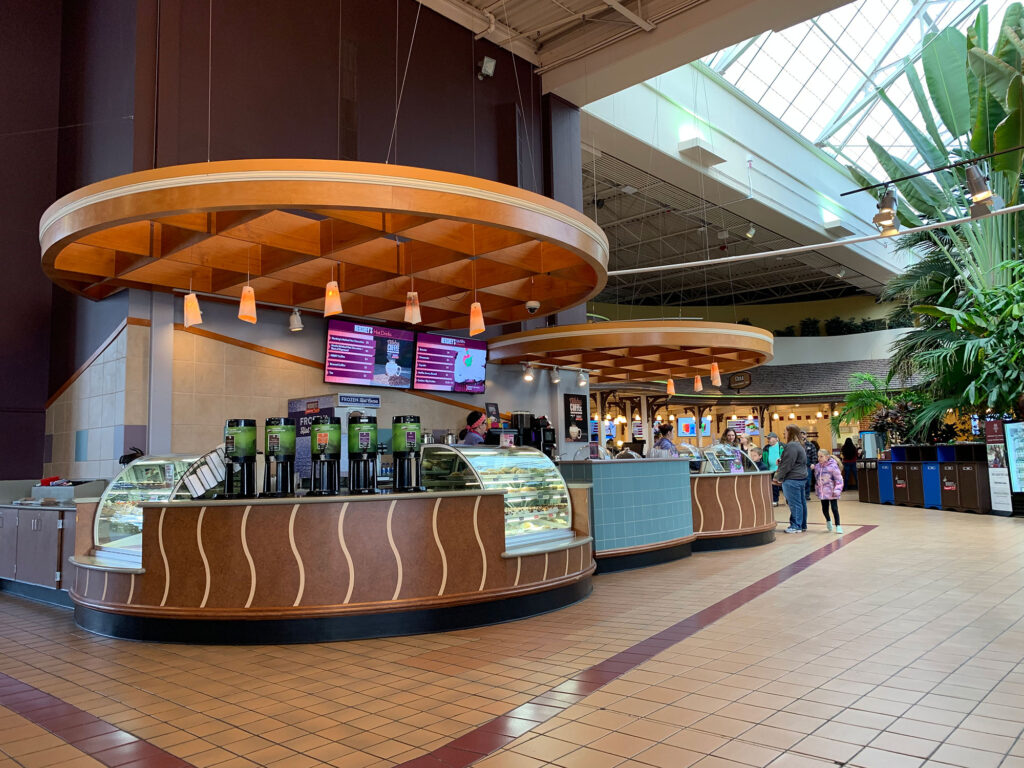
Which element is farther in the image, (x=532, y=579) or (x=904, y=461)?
(x=904, y=461)

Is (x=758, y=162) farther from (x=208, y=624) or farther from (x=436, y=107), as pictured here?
(x=208, y=624)

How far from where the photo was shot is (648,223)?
1903 cm

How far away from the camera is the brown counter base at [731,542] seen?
31.7 ft

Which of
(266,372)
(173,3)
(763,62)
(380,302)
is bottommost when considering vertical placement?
(266,372)

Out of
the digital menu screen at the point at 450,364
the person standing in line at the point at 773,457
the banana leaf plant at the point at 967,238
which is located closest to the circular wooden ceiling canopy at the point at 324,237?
the digital menu screen at the point at 450,364

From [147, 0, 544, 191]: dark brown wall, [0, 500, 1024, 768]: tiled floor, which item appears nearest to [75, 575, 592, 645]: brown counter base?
[0, 500, 1024, 768]: tiled floor

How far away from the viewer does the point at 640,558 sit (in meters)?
8.27

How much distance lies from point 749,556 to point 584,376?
4.89 metres

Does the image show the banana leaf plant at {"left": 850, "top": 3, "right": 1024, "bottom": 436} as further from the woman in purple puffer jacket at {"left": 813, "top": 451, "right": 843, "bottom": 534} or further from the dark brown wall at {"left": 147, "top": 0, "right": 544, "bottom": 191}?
the dark brown wall at {"left": 147, "top": 0, "right": 544, "bottom": 191}

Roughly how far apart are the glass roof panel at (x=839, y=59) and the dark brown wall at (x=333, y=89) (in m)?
6.32

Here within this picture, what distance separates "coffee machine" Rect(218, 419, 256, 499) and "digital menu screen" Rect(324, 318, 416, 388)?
3.67 metres

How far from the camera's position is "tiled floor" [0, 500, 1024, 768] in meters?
3.09

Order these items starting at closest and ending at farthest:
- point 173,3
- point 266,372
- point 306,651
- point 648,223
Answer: point 306,651, point 173,3, point 266,372, point 648,223

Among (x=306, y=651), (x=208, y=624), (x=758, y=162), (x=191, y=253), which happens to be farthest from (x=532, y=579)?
(x=758, y=162)
